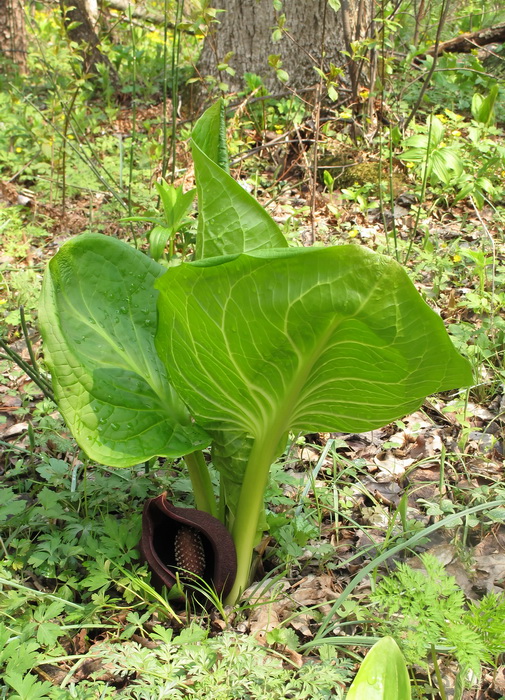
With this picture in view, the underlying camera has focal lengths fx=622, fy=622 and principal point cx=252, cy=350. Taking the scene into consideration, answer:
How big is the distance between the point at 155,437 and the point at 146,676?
520 mm

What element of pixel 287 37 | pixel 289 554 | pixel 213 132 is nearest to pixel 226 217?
pixel 213 132

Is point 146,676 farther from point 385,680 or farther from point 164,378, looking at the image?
point 164,378

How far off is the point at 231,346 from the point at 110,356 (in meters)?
0.40

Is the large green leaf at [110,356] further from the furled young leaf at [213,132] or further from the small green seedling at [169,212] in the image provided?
the small green seedling at [169,212]

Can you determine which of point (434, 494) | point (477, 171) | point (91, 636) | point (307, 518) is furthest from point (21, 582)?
point (477, 171)

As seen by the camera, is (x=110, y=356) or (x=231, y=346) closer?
(x=231, y=346)

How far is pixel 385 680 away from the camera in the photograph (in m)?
1.26

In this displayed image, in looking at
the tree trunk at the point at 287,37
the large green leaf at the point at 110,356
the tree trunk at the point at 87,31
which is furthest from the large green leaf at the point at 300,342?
the tree trunk at the point at 87,31

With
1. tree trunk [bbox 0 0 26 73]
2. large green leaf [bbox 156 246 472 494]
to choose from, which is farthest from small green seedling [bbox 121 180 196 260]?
tree trunk [bbox 0 0 26 73]

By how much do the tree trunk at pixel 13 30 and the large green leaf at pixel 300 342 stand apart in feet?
→ 20.1

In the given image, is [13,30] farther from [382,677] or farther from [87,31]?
[382,677]

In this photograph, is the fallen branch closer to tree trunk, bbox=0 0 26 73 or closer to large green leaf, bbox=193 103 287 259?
tree trunk, bbox=0 0 26 73

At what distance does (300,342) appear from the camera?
128 cm

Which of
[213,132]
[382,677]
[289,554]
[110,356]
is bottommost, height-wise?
[289,554]
